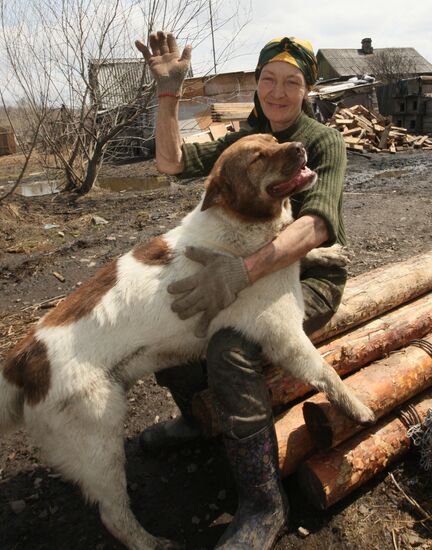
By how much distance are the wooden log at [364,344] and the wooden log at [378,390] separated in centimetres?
8

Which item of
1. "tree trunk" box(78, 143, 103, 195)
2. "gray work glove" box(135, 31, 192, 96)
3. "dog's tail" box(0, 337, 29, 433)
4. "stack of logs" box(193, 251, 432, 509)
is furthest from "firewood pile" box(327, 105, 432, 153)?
"dog's tail" box(0, 337, 29, 433)

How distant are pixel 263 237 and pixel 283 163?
410 mm

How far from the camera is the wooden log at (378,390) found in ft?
8.00

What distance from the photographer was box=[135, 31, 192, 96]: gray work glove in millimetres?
2688

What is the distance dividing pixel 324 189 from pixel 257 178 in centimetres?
42

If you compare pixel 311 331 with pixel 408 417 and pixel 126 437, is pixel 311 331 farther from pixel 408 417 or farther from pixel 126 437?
pixel 126 437

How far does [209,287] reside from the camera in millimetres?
2227

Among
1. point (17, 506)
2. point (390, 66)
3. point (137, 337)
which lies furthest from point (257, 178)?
point (390, 66)

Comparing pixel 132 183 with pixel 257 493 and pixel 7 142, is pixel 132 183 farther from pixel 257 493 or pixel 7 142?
pixel 7 142

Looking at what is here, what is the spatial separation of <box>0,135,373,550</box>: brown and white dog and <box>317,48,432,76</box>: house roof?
31019mm

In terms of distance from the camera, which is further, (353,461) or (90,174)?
(90,174)

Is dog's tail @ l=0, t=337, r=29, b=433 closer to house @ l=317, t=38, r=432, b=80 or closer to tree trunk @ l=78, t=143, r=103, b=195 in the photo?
tree trunk @ l=78, t=143, r=103, b=195

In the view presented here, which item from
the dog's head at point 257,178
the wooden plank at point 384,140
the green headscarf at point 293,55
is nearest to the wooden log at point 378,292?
the dog's head at point 257,178

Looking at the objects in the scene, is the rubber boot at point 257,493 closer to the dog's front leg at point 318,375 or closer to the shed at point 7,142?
the dog's front leg at point 318,375
